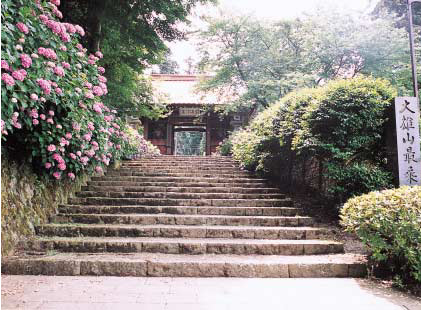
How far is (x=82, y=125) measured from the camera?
532 cm

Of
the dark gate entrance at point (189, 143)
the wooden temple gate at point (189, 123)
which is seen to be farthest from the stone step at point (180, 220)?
the dark gate entrance at point (189, 143)

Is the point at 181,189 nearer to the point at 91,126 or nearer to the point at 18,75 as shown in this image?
the point at 91,126

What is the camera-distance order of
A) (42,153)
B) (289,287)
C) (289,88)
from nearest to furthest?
(289,287), (42,153), (289,88)

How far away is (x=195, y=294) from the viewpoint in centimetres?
364

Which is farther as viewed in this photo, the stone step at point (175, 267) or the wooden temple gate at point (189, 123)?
the wooden temple gate at point (189, 123)

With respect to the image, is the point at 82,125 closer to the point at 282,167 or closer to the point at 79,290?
the point at 79,290

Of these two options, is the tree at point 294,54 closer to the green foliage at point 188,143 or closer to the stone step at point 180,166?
the stone step at point 180,166

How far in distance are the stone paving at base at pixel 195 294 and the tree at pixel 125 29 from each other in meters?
5.01

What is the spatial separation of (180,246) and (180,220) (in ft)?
3.64

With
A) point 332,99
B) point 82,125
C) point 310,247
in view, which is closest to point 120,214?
point 82,125

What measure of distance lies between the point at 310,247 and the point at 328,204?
176 cm

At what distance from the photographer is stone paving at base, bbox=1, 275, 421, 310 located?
10.9 ft

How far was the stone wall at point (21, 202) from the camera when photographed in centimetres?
463

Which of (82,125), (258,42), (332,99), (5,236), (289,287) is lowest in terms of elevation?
(289,287)
